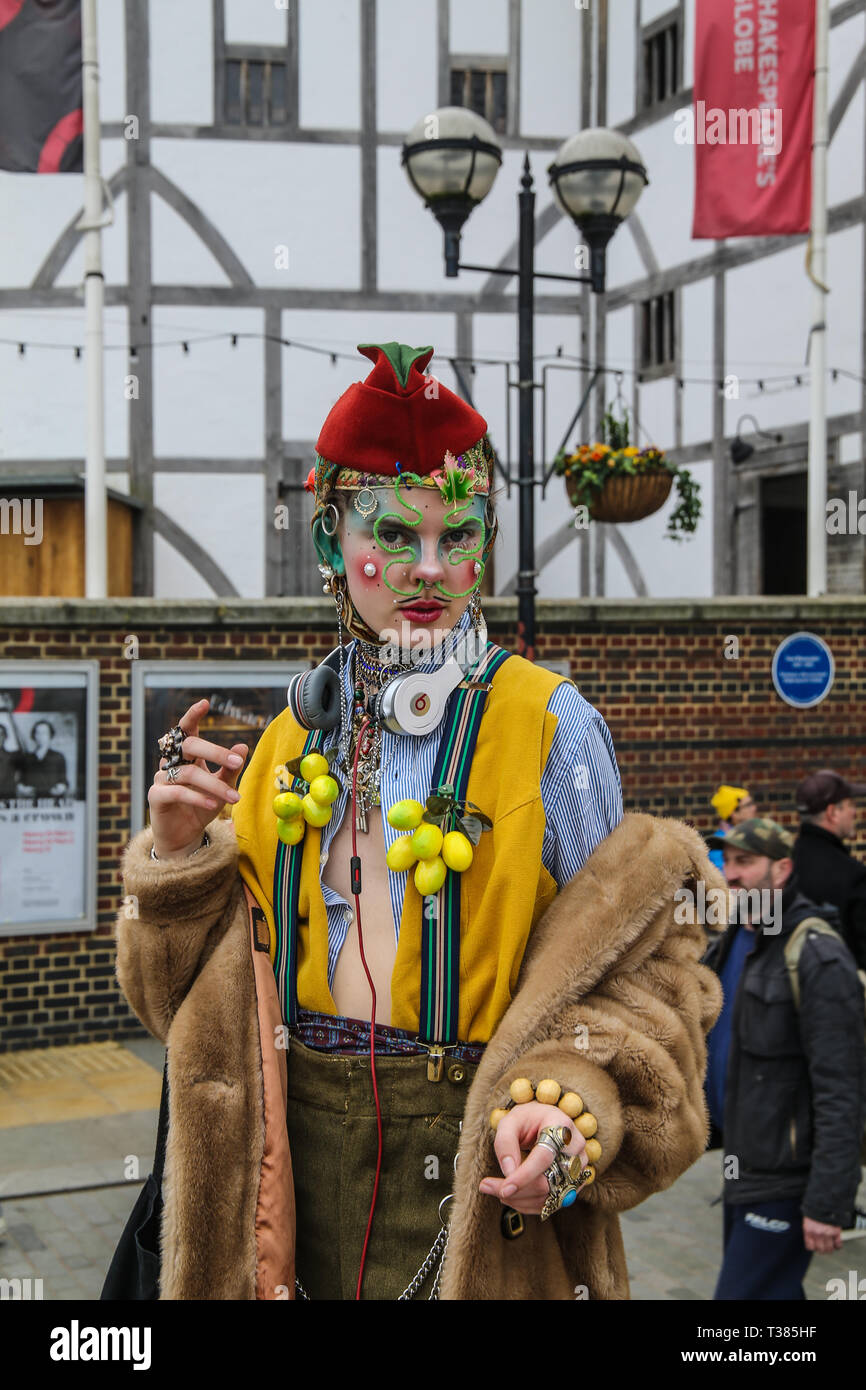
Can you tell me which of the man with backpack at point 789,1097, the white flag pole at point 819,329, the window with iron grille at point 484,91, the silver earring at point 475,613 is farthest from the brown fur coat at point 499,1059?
the window with iron grille at point 484,91

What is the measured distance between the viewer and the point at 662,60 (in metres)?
13.8

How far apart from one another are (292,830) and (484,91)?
12698 millimetres

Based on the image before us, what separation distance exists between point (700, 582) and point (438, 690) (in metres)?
11.8

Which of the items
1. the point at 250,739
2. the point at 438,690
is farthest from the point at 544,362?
the point at 438,690

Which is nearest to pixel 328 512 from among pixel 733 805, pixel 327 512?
pixel 327 512

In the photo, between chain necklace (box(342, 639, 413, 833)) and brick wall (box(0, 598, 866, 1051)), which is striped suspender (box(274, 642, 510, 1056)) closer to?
chain necklace (box(342, 639, 413, 833))

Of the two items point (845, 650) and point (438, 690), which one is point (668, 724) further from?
point (438, 690)

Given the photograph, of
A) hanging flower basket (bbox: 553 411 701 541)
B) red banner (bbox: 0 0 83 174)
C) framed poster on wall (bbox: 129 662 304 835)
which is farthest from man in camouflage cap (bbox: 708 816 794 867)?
red banner (bbox: 0 0 83 174)

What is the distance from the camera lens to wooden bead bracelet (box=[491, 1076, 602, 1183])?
1.79 meters

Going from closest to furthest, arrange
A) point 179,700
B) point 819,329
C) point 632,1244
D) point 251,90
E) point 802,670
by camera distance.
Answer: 1. point 632,1244
2. point 179,700
3. point 802,670
4. point 819,329
5. point 251,90

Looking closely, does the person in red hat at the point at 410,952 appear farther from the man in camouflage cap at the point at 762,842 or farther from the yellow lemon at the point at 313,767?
the man in camouflage cap at the point at 762,842

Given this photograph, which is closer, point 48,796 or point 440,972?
point 440,972

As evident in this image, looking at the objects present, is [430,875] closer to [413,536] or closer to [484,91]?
[413,536]

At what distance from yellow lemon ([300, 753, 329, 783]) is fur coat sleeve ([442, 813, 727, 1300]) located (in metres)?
0.42
